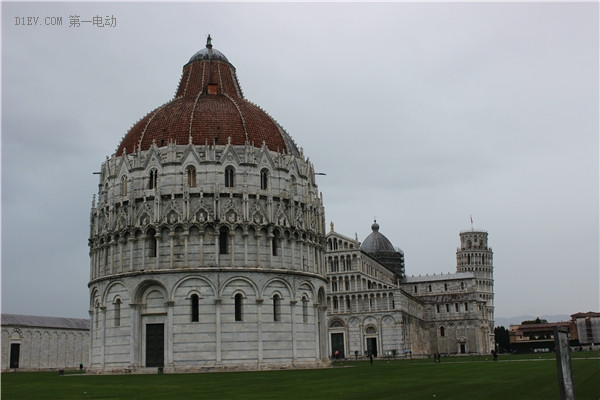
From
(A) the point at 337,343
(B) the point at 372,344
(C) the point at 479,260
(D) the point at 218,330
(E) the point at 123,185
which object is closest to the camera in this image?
(D) the point at 218,330

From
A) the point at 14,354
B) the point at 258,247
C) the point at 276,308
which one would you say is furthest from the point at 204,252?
the point at 14,354

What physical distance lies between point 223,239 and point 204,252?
1.98m

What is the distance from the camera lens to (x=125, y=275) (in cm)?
5541

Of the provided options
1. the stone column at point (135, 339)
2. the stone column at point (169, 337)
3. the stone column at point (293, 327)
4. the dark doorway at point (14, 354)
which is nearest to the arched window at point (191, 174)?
the stone column at point (169, 337)

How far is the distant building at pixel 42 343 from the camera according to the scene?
8794cm

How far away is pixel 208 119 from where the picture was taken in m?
59.9

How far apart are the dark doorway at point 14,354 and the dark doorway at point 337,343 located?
45.3 m

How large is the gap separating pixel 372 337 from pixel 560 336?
96.1m

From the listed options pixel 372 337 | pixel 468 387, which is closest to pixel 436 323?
pixel 372 337

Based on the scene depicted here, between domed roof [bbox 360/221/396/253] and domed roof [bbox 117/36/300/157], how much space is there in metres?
79.2

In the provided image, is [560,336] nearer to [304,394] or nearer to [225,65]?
[304,394]

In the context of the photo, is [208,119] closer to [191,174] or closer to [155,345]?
[191,174]

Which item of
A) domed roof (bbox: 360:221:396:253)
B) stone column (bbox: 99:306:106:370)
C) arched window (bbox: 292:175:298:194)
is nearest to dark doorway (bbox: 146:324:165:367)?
stone column (bbox: 99:306:106:370)

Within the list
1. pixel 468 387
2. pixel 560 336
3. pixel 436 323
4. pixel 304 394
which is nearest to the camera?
pixel 560 336
